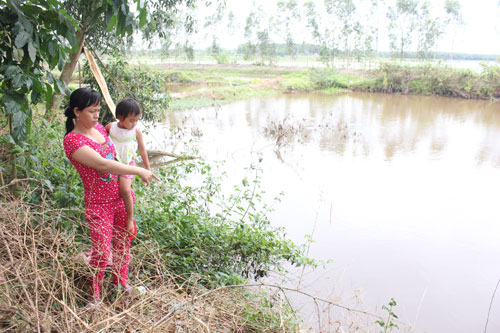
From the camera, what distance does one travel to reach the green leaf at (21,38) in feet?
5.99

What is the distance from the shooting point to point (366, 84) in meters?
20.2

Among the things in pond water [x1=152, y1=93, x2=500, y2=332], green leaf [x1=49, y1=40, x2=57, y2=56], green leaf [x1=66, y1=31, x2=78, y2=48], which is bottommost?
pond water [x1=152, y1=93, x2=500, y2=332]

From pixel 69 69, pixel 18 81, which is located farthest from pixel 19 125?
pixel 69 69

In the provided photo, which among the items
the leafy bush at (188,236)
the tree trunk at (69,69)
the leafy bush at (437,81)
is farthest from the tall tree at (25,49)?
the leafy bush at (437,81)

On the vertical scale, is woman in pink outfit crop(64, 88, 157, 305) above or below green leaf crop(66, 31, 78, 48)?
below

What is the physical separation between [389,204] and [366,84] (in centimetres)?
1581

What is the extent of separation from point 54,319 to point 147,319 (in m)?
0.33

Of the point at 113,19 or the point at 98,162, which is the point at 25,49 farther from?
the point at 98,162

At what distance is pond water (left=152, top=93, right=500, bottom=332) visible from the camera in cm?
356

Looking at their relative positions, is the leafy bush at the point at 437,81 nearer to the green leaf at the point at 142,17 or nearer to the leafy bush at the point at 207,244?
the leafy bush at the point at 207,244

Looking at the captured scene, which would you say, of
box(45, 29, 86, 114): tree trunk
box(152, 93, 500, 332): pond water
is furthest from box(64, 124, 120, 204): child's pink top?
box(45, 29, 86, 114): tree trunk

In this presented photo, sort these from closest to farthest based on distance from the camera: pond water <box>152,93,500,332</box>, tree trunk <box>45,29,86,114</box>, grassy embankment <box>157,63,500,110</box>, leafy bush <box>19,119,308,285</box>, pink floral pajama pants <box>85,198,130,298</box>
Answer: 1. pink floral pajama pants <box>85,198,130,298</box>
2. leafy bush <box>19,119,308,285</box>
3. pond water <box>152,93,500,332</box>
4. tree trunk <box>45,29,86,114</box>
5. grassy embankment <box>157,63,500,110</box>

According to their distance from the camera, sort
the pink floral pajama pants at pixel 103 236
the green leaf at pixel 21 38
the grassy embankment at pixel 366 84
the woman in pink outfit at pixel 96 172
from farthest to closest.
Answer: the grassy embankment at pixel 366 84 < the pink floral pajama pants at pixel 103 236 < the woman in pink outfit at pixel 96 172 < the green leaf at pixel 21 38

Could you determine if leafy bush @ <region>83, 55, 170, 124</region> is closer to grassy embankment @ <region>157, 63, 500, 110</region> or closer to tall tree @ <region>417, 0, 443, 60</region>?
grassy embankment @ <region>157, 63, 500, 110</region>
